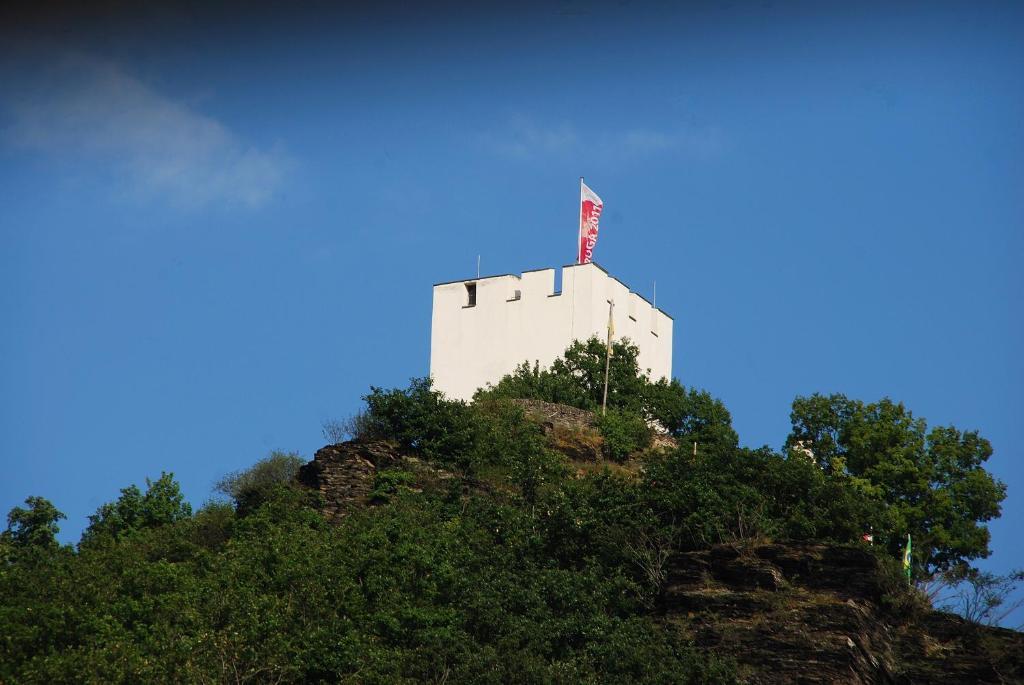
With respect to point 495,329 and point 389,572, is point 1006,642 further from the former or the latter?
point 495,329

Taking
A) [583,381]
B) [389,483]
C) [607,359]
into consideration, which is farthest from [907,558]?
[583,381]

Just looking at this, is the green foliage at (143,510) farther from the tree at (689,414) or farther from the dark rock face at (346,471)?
the tree at (689,414)

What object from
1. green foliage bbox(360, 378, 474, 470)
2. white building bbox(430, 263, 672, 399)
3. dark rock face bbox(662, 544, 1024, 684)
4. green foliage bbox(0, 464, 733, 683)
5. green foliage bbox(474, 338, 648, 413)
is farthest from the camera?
white building bbox(430, 263, 672, 399)

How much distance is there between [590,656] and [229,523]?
601 inches

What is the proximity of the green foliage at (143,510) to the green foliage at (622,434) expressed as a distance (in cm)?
1256

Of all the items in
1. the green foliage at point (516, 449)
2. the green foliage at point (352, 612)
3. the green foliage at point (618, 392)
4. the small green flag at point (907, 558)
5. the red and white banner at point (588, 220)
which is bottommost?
the green foliage at point (352, 612)

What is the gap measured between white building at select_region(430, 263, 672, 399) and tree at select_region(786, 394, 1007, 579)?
32.4 ft

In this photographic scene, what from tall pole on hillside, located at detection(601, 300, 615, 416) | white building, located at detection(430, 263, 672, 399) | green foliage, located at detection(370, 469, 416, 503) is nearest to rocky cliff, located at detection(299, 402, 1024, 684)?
green foliage, located at detection(370, 469, 416, 503)

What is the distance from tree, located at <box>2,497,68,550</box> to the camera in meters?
49.1

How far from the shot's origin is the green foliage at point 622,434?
2068 inches

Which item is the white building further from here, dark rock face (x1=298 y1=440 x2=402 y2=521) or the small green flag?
the small green flag

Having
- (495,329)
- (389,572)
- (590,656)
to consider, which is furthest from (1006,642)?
(495,329)

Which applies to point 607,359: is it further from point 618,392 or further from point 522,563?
point 522,563

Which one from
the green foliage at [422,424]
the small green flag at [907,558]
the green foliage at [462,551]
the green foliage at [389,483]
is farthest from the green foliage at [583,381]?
the small green flag at [907,558]
